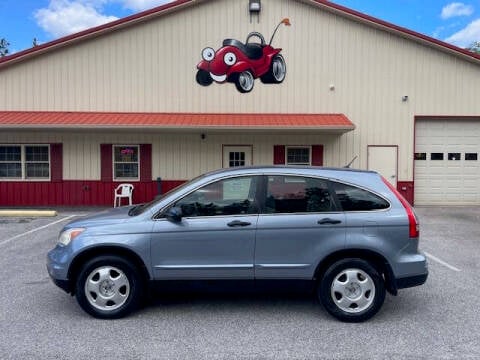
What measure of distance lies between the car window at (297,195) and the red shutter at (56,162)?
11095 millimetres

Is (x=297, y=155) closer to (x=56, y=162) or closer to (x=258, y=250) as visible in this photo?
(x=56, y=162)

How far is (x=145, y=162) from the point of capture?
44.2ft

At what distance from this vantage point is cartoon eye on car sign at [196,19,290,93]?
13477 mm

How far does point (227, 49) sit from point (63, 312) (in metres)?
10.9

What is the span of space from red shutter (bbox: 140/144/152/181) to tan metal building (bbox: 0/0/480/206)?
0.03 m

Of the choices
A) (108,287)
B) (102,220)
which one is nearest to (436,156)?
(102,220)

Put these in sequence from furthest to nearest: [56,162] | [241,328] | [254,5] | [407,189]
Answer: [407,189], [56,162], [254,5], [241,328]

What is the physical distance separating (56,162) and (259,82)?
24.6ft

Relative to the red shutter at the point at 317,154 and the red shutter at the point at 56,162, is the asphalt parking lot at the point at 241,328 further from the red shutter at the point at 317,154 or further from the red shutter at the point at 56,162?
the red shutter at the point at 56,162

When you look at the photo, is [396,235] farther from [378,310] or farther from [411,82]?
[411,82]

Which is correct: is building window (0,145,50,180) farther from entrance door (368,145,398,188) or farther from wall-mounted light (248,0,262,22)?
entrance door (368,145,398,188)

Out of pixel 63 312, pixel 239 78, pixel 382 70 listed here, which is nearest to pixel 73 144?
pixel 239 78

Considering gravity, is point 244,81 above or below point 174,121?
above

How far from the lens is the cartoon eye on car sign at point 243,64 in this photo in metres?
13.5
